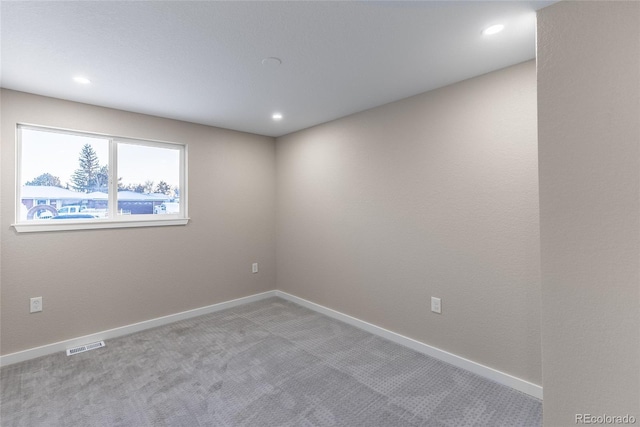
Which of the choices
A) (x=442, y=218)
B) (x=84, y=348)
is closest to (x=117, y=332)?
(x=84, y=348)

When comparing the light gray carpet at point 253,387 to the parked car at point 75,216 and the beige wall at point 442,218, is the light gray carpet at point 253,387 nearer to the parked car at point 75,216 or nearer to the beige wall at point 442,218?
the beige wall at point 442,218

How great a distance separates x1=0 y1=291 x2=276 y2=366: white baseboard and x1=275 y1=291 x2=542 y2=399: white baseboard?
3.69 feet

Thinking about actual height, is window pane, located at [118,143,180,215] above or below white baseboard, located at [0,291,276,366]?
above

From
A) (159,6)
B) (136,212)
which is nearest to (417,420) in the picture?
(159,6)

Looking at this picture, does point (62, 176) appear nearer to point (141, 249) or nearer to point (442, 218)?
point (141, 249)

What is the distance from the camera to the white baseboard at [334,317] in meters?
2.10

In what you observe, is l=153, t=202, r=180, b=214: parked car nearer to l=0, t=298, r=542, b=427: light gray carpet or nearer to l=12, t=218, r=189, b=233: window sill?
l=12, t=218, r=189, b=233: window sill

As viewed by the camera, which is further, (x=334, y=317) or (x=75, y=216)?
(x=334, y=317)

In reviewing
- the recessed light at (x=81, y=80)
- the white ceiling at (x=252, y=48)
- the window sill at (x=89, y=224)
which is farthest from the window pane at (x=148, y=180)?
the recessed light at (x=81, y=80)

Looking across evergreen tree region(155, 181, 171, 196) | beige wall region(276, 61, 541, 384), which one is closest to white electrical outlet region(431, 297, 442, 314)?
beige wall region(276, 61, 541, 384)

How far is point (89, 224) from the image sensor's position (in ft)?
9.11

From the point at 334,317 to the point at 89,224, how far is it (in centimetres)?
270

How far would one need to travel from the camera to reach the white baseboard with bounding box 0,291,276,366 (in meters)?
2.44

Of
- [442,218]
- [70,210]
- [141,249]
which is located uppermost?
[70,210]
